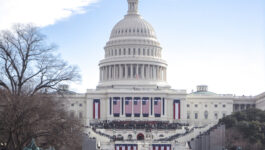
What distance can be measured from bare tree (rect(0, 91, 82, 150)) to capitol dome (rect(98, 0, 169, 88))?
114m

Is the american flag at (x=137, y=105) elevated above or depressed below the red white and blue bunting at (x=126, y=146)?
above

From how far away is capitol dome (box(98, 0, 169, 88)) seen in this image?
18650cm

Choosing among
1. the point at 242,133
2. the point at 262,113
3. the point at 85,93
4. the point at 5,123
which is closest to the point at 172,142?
the point at 242,133

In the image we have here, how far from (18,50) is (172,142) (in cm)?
6675

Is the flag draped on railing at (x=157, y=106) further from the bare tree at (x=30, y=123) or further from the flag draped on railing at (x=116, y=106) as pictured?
the bare tree at (x=30, y=123)

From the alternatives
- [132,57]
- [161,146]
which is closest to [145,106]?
[132,57]

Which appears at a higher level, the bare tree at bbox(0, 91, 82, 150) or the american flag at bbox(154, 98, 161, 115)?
the american flag at bbox(154, 98, 161, 115)

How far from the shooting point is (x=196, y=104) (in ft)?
Result: 611

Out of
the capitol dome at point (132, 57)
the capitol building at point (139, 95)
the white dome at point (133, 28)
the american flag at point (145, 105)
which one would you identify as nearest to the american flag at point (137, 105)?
the capitol building at point (139, 95)

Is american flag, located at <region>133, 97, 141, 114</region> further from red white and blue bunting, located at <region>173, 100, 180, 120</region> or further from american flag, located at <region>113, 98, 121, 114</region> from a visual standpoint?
red white and blue bunting, located at <region>173, 100, 180, 120</region>

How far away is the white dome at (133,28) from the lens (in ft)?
631

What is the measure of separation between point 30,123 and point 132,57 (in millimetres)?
124226

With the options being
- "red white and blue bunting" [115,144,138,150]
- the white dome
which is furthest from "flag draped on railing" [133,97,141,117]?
"red white and blue bunting" [115,144,138,150]

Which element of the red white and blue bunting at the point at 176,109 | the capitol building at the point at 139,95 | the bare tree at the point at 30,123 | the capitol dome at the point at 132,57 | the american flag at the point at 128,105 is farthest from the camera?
the capitol dome at the point at 132,57
